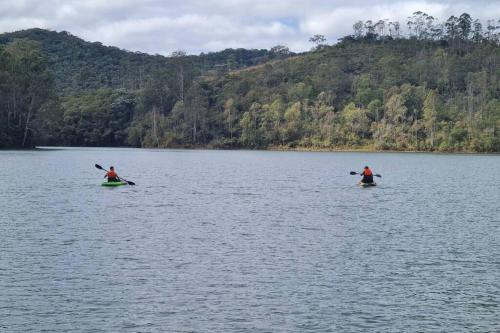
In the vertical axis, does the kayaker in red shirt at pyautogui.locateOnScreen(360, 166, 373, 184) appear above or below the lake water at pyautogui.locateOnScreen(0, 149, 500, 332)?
above

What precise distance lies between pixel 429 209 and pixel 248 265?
89.2ft

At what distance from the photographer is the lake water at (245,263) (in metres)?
22.6

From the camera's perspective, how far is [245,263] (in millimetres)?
30547

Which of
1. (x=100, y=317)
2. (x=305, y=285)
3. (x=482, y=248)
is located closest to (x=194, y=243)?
(x=305, y=285)

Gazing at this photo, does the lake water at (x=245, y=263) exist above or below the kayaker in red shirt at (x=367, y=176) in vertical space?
below

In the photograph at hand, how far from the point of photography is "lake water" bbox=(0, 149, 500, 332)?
22562 mm

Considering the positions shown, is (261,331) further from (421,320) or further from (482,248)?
(482,248)

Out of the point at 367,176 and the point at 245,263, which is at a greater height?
the point at 367,176

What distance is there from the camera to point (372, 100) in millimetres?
184625

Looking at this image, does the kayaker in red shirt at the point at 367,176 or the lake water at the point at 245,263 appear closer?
the lake water at the point at 245,263

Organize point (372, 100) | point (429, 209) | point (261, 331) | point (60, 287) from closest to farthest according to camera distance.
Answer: point (261, 331)
point (60, 287)
point (429, 209)
point (372, 100)

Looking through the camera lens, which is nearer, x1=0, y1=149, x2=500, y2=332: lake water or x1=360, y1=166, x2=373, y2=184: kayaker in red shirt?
x1=0, y1=149, x2=500, y2=332: lake water

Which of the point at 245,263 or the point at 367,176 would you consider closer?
the point at 245,263

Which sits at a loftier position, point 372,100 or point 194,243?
point 372,100
